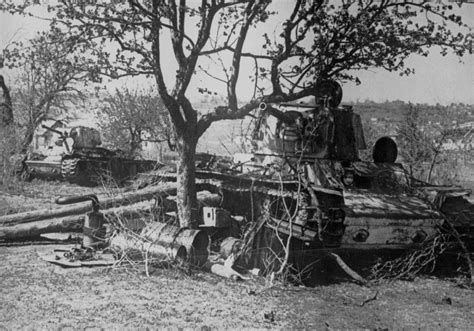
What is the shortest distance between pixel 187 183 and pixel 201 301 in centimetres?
295

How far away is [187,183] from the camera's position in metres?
9.12

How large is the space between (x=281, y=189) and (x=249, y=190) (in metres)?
1.15

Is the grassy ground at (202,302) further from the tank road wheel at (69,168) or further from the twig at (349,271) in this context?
the tank road wheel at (69,168)

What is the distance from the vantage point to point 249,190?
888 cm

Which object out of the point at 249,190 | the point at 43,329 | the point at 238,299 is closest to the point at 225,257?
the point at 249,190

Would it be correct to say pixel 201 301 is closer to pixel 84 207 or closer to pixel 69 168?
pixel 84 207

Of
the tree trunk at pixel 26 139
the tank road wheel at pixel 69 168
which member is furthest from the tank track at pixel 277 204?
the tree trunk at pixel 26 139

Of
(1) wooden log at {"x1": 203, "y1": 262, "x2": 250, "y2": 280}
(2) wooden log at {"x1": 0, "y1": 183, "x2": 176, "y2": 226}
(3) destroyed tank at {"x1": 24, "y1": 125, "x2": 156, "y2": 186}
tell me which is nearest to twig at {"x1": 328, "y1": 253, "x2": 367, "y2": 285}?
(1) wooden log at {"x1": 203, "y1": 262, "x2": 250, "y2": 280}

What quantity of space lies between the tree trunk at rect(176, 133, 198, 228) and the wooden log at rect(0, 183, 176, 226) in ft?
4.10

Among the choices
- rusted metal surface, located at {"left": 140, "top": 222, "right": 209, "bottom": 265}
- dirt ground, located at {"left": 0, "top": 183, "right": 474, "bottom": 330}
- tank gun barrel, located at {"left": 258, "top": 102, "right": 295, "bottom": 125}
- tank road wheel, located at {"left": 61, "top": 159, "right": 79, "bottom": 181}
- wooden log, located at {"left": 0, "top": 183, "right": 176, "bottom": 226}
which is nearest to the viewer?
dirt ground, located at {"left": 0, "top": 183, "right": 474, "bottom": 330}

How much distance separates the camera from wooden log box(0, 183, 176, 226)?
994 cm

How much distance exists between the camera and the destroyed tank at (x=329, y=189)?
7.54m

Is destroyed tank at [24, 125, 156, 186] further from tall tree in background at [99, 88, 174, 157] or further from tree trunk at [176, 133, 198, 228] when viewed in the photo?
tree trunk at [176, 133, 198, 228]

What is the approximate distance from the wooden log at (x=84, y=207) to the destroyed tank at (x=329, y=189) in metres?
0.87
